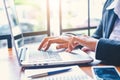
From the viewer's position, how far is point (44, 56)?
1.00 meters

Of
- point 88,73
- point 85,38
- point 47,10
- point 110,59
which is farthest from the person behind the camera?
point 47,10

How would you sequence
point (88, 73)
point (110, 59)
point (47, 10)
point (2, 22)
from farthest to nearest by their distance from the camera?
point (47, 10) → point (2, 22) → point (110, 59) → point (88, 73)

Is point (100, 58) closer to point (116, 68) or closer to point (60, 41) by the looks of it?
point (116, 68)

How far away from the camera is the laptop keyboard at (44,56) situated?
37.7 inches

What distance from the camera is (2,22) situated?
1931 mm

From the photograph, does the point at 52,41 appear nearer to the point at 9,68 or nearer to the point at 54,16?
the point at 9,68

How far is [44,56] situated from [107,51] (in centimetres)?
29

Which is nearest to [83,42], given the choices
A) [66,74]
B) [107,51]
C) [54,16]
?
[107,51]

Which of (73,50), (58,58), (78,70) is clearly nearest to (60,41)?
(73,50)

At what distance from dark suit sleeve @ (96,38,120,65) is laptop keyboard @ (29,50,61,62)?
0.19 meters

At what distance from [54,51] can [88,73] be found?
13.2 inches

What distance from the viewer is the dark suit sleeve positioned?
3.19 ft

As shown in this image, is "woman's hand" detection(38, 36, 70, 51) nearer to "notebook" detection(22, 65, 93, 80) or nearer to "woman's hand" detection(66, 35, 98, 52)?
"woman's hand" detection(66, 35, 98, 52)

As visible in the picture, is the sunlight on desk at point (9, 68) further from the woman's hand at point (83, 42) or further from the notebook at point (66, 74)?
the woman's hand at point (83, 42)
